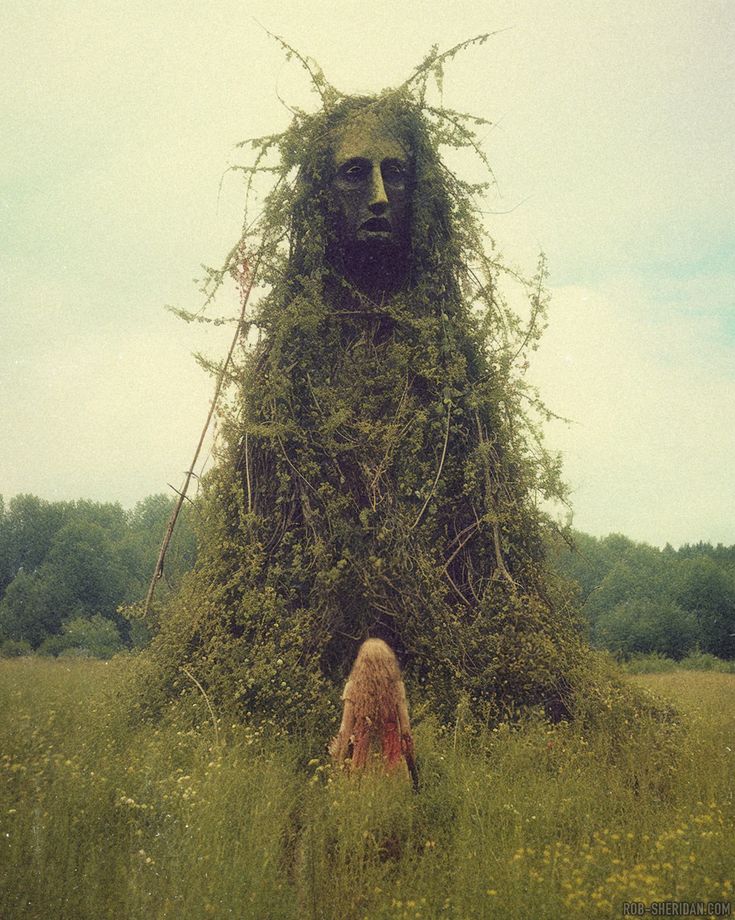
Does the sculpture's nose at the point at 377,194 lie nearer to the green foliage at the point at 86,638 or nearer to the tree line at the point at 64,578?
the tree line at the point at 64,578

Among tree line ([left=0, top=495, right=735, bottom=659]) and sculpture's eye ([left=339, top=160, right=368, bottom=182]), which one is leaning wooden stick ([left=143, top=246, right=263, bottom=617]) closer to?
sculpture's eye ([left=339, top=160, right=368, bottom=182])

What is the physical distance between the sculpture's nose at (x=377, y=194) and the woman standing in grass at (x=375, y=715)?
4.50 m

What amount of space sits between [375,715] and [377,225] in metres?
4.85

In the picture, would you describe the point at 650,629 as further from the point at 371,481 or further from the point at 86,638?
the point at 371,481

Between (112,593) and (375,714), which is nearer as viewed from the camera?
(375,714)

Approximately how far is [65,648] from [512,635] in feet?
85.5

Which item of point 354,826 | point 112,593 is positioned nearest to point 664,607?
point 112,593

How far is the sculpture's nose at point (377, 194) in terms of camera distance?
7.32 m

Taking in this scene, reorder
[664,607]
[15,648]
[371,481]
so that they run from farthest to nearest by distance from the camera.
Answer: [664,607] → [15,648] → [371,481]

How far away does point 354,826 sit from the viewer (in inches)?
174

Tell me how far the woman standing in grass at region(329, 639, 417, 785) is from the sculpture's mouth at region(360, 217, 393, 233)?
4338 mm

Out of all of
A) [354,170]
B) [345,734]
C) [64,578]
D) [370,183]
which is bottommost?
[345,734]

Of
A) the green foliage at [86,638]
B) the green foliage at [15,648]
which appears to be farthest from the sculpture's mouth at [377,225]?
the green foliage at [15,648]

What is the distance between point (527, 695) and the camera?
645 cm
